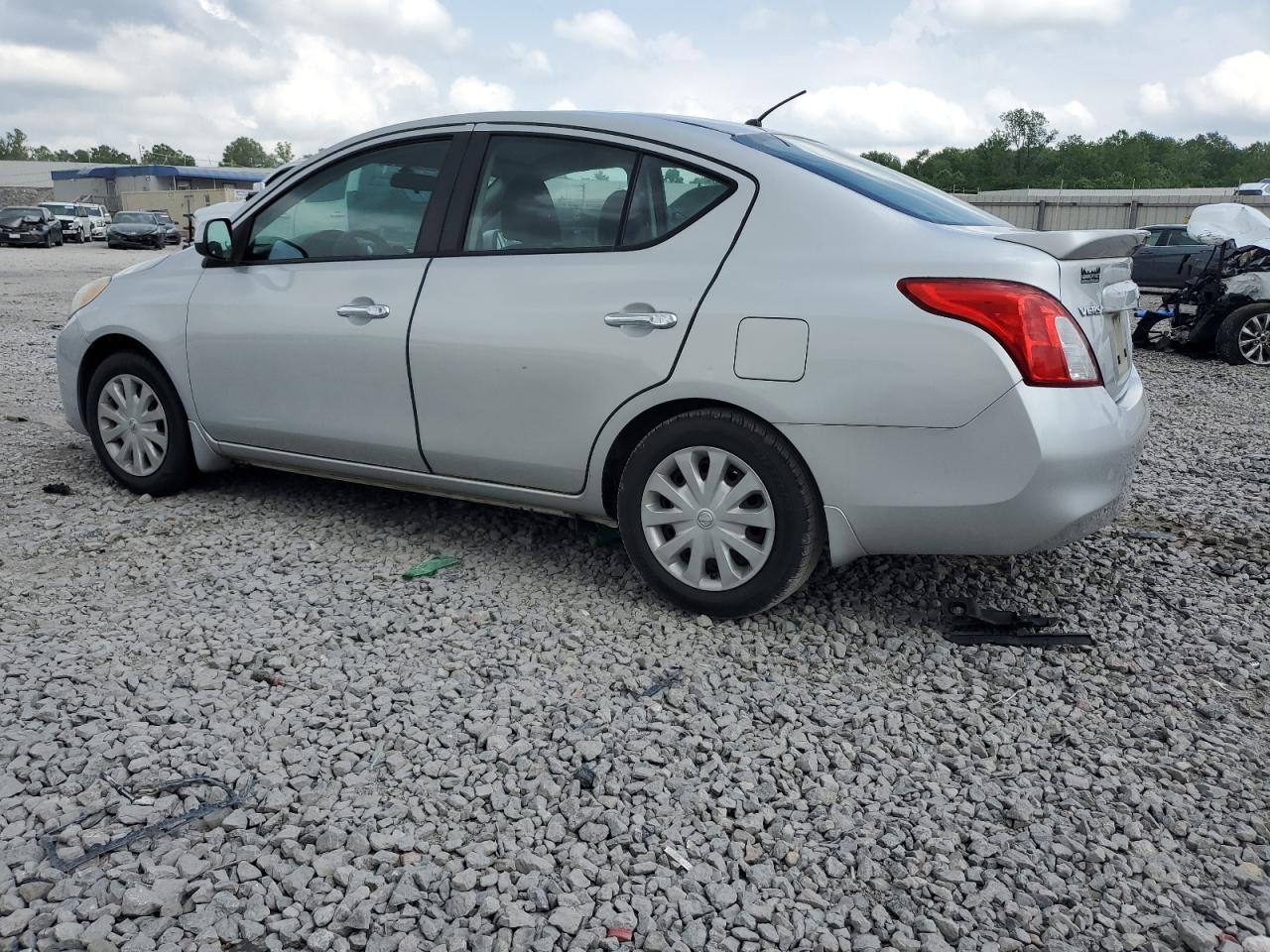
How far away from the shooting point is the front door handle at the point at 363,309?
4234 mm

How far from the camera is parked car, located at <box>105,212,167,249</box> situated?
1508 inches

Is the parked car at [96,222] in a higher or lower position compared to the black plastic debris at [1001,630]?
higher

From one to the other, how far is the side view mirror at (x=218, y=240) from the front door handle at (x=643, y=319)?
2.03 m

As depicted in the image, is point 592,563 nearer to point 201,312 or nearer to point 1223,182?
point 201,312

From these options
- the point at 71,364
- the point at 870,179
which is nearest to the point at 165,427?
the point at 71,364

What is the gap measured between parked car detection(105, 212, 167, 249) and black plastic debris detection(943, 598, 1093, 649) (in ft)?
132

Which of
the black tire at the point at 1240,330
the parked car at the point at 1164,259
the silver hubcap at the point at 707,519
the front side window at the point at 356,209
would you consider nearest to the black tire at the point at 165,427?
the front side window at the point at 356,209

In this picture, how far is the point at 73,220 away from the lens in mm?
42688

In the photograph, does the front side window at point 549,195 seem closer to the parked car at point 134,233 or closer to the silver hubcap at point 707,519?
the silver hubcap at point 707,519

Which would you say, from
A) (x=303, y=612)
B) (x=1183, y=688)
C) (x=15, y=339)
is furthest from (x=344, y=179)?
(x=15, y=339)

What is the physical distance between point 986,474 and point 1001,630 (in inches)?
32.0

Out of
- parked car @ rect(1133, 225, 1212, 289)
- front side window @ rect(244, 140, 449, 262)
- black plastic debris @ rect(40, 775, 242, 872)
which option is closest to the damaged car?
parked car @ rect(1133, 225, 1212, 289)

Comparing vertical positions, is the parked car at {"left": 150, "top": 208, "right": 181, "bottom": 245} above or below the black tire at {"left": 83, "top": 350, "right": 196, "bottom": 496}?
above

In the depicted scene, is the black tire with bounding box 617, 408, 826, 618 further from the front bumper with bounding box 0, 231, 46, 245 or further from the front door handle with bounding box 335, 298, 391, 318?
the front bumper with bounding box 0, 231, 46, 245
